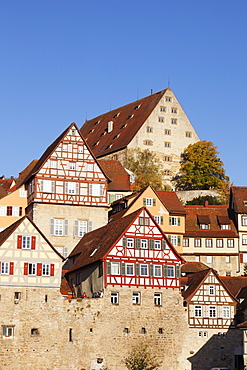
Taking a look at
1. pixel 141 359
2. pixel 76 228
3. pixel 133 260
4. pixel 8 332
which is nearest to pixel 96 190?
pixel 76 228

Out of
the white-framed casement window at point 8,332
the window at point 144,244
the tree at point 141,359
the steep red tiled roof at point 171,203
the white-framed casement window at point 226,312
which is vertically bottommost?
the tree at point 141,359

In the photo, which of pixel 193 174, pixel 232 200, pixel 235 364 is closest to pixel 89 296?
pixel 235 364

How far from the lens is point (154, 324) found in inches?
2512

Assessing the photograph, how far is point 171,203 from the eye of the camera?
8369cm

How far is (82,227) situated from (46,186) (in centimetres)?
529

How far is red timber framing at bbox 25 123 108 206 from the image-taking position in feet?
259

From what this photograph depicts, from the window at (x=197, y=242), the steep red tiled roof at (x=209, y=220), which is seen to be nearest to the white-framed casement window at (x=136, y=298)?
the steep red tiled roof at (x=209, y=220)

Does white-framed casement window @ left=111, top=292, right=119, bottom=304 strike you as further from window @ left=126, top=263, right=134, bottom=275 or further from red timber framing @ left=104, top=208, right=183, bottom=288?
window @ left=126, top=263, right=134, bottom=275

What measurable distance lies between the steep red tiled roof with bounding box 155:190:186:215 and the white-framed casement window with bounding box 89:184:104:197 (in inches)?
251

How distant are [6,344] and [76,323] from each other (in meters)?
5.68

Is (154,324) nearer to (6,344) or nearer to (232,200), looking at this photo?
(6,344)

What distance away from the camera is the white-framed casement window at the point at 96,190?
8062 cm

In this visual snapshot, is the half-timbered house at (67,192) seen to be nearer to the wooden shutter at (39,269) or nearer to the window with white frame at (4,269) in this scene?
the wooden shutter at (39,269)

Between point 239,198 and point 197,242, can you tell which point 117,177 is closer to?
point 197,242
